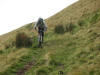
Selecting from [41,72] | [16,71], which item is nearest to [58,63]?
[41,72]

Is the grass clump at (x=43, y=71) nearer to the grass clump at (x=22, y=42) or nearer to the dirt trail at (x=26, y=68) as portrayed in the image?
the dirt trail at (x=26, y=68)

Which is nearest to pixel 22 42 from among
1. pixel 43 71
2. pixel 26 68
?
pixel 26 68

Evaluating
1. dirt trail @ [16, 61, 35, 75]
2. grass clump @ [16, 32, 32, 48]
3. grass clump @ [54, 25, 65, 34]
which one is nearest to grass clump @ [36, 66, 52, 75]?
dirt trail @ [16, 61, 35, 75]

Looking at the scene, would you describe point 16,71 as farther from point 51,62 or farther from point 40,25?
point 40,25

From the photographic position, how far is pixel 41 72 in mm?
9891

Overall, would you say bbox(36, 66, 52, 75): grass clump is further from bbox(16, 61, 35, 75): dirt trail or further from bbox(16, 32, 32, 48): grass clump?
bbox(16, 32, 32, 48): grass clump

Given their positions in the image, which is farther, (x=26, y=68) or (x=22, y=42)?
(x=22, y=42)

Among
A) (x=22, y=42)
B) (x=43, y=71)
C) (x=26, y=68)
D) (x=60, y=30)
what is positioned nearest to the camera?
(x=43, y=71)

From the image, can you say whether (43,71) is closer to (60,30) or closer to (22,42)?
(22,42)

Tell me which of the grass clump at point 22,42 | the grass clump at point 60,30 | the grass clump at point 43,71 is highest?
the grass clump at point 60,30

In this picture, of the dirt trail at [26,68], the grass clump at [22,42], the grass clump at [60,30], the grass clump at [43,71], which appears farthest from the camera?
the grass clump at [60,30]

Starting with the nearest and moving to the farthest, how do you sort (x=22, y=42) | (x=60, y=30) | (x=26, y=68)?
1. (x=26, y=68)
2. (x=22, y=42)
3. (x=60, y=30)

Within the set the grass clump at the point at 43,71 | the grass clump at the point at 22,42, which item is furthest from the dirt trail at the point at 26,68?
the grass clump at the point at 22,42

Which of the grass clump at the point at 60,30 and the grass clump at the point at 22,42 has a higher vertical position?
the grass clump at the point at 60,30
